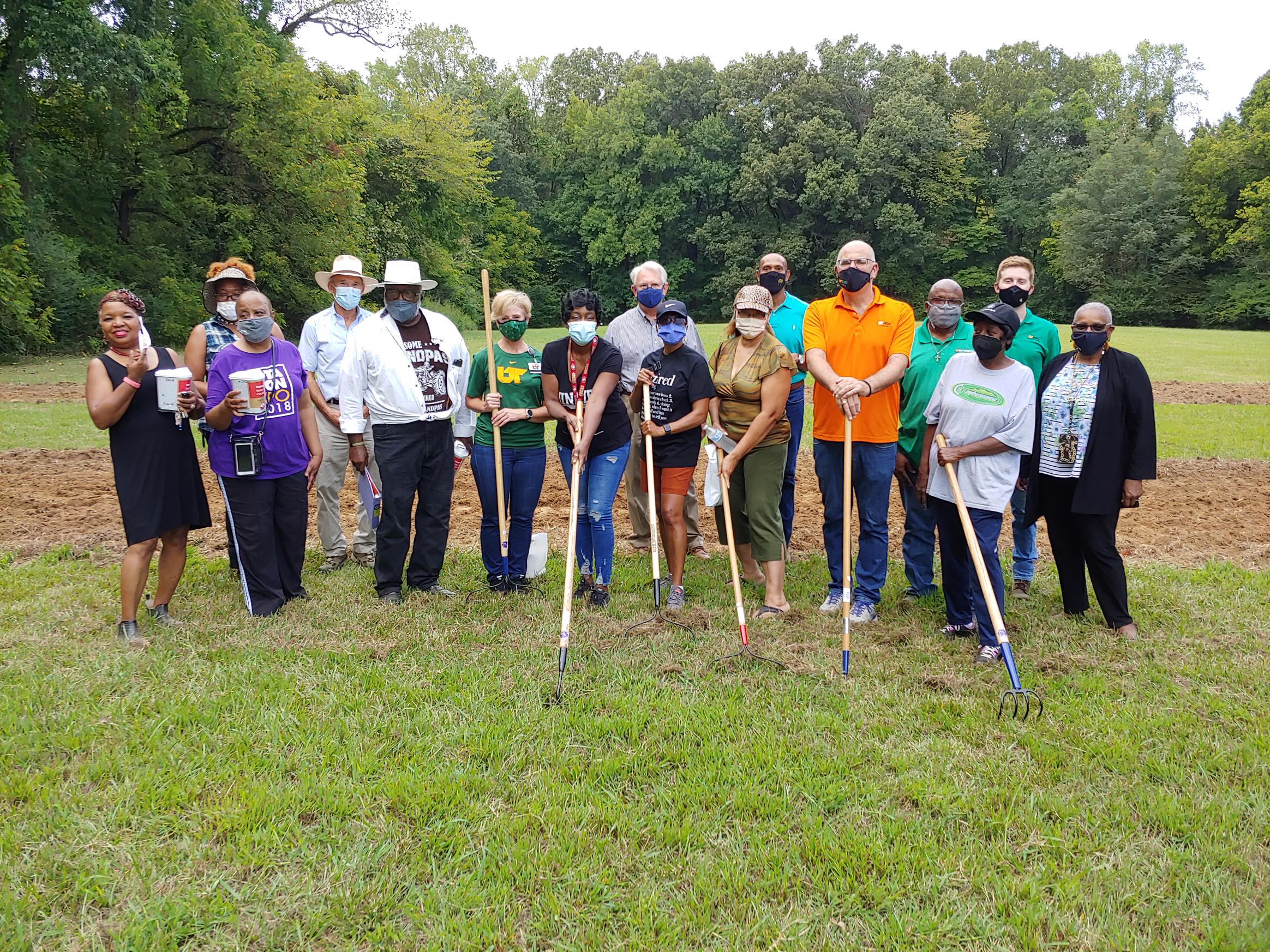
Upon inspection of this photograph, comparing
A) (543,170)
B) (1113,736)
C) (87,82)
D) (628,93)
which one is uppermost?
(628,93)

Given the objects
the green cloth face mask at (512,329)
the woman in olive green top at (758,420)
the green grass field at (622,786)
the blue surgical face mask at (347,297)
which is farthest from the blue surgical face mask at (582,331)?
the blue surgical face mask at (347,297)

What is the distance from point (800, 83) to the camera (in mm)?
51938

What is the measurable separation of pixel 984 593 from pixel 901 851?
218 centimetres

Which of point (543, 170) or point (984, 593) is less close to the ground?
point (543, 170)

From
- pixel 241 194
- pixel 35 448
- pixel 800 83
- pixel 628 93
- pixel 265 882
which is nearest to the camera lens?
pixel 265 882

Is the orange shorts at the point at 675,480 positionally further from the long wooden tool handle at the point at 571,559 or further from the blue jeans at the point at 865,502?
the blue jeans at the point at 865,502

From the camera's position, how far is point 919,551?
6.88 meters

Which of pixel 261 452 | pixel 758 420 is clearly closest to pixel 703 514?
pixel 758 420

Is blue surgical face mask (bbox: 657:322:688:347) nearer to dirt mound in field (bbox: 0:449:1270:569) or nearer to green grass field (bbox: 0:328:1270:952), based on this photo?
green grass field (bbox: 0:328:1270:952)

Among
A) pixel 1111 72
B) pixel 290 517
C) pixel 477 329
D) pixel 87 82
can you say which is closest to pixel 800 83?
pixel 477 329

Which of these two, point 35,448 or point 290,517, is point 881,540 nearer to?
point 290,517

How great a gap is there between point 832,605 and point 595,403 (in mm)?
2376

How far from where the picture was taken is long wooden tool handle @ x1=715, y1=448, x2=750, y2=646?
5598 millimetres

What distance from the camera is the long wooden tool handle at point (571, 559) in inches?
205
